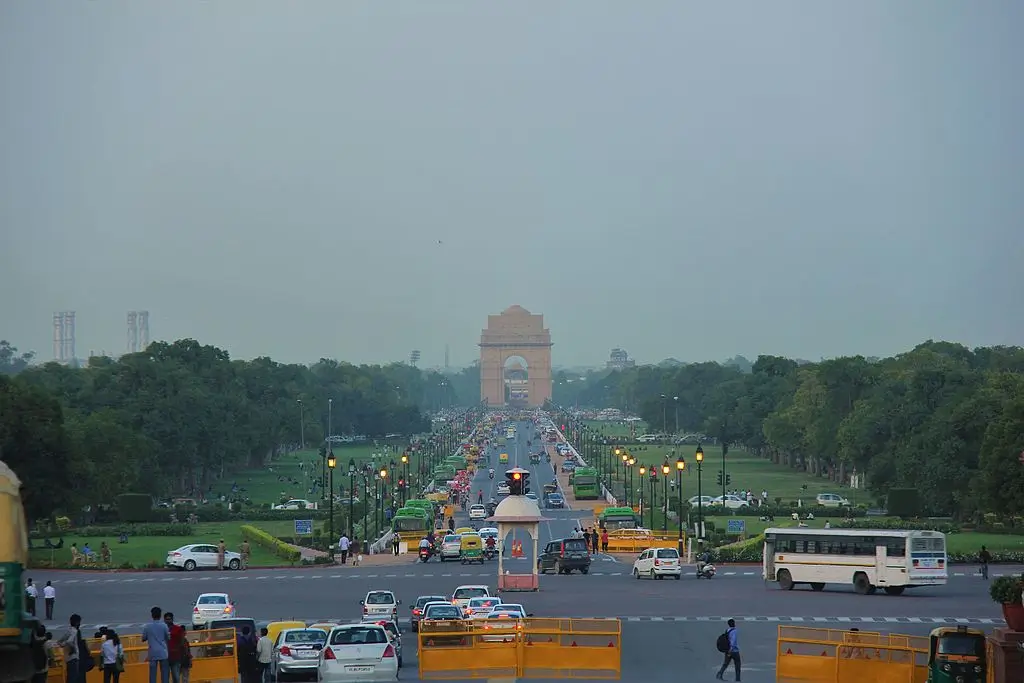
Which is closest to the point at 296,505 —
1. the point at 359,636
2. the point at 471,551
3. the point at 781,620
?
the point at 471,551

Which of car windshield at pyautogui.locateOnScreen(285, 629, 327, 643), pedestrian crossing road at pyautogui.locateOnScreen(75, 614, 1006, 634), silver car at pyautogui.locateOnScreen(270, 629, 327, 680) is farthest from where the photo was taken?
pedestrian crossing road at pyautogui.locateOnScreen(75, 614, 1006, 634)

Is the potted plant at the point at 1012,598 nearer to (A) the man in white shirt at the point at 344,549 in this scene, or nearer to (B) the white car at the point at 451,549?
(B) the white car at the point at 451,549

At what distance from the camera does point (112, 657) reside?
25094 millimetres

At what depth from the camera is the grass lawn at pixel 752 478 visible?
9481 centimetres

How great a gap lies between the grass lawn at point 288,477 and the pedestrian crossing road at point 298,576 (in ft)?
134

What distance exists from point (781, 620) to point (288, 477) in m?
83.0

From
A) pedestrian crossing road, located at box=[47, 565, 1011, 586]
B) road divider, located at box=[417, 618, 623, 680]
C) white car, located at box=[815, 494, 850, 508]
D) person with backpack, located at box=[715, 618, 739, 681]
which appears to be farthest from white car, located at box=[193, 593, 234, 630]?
white car, located at box=[815, 494, 850, 508]

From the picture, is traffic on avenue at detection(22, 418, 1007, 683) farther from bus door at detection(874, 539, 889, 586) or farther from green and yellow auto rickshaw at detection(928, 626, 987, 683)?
green and yellow auto rickshaw at detection(928, 626, 987, 683)

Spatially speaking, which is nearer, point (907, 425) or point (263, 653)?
point (263, 653)

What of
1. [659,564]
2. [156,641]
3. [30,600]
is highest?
[30,600]

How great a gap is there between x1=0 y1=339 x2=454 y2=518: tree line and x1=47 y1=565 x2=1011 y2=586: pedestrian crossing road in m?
5.10

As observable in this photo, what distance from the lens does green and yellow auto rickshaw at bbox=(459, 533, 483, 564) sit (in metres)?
58.7

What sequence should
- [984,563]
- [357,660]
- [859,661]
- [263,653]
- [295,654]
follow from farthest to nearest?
[984,563]
[295,654]
[357,660]
[263,653]
[859,661]

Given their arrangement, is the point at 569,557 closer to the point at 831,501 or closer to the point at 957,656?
the point at 957,656
